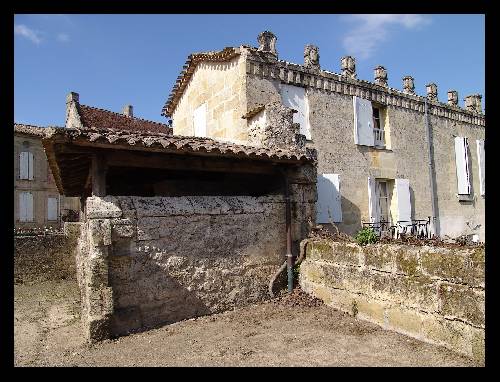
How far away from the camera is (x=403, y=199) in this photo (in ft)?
36.7

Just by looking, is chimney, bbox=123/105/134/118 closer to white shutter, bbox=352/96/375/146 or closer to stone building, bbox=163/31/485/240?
stone building, bbox=163/31/485/240

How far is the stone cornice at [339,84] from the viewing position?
9007mm

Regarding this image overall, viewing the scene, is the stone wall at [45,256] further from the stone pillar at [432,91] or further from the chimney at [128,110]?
the chimney at [128,110]

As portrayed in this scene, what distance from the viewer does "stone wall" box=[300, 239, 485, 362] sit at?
3639 mm

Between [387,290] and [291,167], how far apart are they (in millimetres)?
2556

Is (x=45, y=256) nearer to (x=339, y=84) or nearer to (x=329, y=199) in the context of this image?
(x=329, y=199)

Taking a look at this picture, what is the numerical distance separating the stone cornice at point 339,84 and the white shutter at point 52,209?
1690 centimetres

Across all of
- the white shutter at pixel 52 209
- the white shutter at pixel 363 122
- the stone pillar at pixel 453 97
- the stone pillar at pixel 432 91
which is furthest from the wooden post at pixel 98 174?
the white shutter at pixel 52 209

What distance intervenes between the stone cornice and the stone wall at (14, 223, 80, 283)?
699 cm

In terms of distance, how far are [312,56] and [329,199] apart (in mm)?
3883

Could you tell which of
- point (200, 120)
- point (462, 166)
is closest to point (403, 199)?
point (462, 166)

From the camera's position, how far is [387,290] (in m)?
4.55
